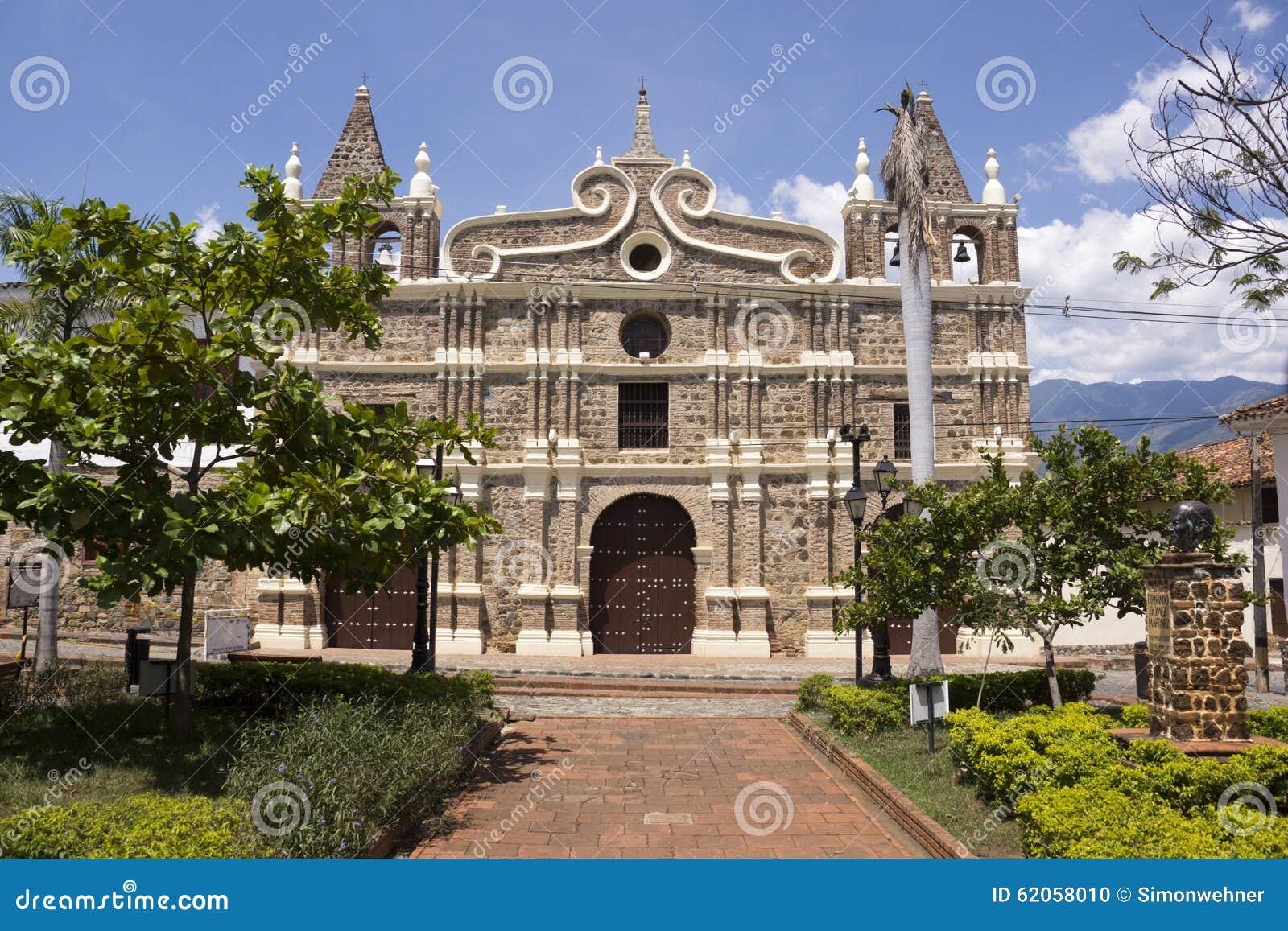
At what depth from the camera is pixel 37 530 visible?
7242mm

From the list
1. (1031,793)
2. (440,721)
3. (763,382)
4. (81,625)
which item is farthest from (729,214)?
(81,625)

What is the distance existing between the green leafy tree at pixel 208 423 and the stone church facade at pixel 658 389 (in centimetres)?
1167

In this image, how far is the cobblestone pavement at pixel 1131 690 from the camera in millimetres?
14812

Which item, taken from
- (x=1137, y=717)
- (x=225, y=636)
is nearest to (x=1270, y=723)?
(x=1137, y=717)

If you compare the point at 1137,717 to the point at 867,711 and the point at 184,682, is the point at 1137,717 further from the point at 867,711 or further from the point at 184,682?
the point at 184,682

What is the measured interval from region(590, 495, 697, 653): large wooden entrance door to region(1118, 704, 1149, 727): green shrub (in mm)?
12023

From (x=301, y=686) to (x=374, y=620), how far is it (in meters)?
10.5

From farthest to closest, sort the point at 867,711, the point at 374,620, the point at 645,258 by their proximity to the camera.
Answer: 1. the point at 645,258
2. the point at 374,620
3. the point at 867,711

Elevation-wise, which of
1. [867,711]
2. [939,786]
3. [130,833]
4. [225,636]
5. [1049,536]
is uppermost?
[1049,536]

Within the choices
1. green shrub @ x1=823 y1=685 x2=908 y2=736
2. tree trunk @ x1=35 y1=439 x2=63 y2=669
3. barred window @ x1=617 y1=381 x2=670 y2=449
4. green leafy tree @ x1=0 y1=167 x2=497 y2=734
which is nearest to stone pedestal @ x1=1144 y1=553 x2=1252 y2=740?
green shrub @ x1=823 y1=685 x2=908 y2=736

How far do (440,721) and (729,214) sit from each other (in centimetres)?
1595

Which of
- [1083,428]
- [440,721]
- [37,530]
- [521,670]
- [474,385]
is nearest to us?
[37,530]

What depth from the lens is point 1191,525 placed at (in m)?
8.35

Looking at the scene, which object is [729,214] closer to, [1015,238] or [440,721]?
[1015,238]
